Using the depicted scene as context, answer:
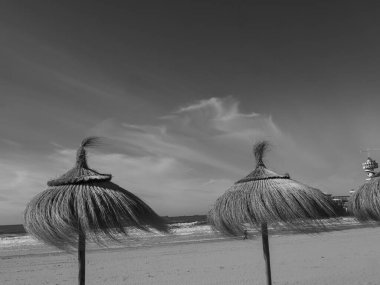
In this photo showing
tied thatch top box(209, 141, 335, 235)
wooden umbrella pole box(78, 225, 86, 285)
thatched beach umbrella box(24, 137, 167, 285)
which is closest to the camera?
thatched beach umbrella box(24, 137, 167, 285)

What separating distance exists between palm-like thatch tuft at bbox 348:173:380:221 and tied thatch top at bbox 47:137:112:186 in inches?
215

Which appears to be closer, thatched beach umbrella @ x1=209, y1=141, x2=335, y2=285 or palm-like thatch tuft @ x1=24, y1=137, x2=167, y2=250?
palm-like thatch tuft @ x1=24, y1=137, x2=167, y2=250

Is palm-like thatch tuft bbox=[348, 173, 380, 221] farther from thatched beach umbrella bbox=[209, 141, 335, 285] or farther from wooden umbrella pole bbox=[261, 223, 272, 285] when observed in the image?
wooden umbrella pole bbox=[261, 223, 272, 285]

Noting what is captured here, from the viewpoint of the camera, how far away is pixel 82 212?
16.9ft

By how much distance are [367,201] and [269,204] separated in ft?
9.97

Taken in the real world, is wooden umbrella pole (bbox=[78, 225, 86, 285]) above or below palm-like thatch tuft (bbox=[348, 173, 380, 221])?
below

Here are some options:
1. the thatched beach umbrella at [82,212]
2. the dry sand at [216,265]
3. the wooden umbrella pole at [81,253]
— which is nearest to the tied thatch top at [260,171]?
the thatched beach umbrella at [82,212]

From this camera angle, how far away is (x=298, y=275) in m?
12.3

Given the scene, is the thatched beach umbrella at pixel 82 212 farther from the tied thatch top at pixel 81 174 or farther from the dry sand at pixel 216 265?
the dry sand at pixel 216 265

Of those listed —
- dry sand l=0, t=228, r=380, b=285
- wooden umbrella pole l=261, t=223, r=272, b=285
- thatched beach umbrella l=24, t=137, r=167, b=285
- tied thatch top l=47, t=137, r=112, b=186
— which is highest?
tied thatch top l=47, t=137, r=112, b=186

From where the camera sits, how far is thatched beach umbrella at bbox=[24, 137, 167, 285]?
516 cm

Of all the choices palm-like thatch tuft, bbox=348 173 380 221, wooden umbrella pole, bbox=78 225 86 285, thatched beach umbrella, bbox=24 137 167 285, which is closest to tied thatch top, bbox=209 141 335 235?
thatched beach umbrella, bbox=24 137 167 285

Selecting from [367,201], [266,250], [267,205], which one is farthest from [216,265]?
[267,205]

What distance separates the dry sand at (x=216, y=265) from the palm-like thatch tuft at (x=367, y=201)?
2994mm
